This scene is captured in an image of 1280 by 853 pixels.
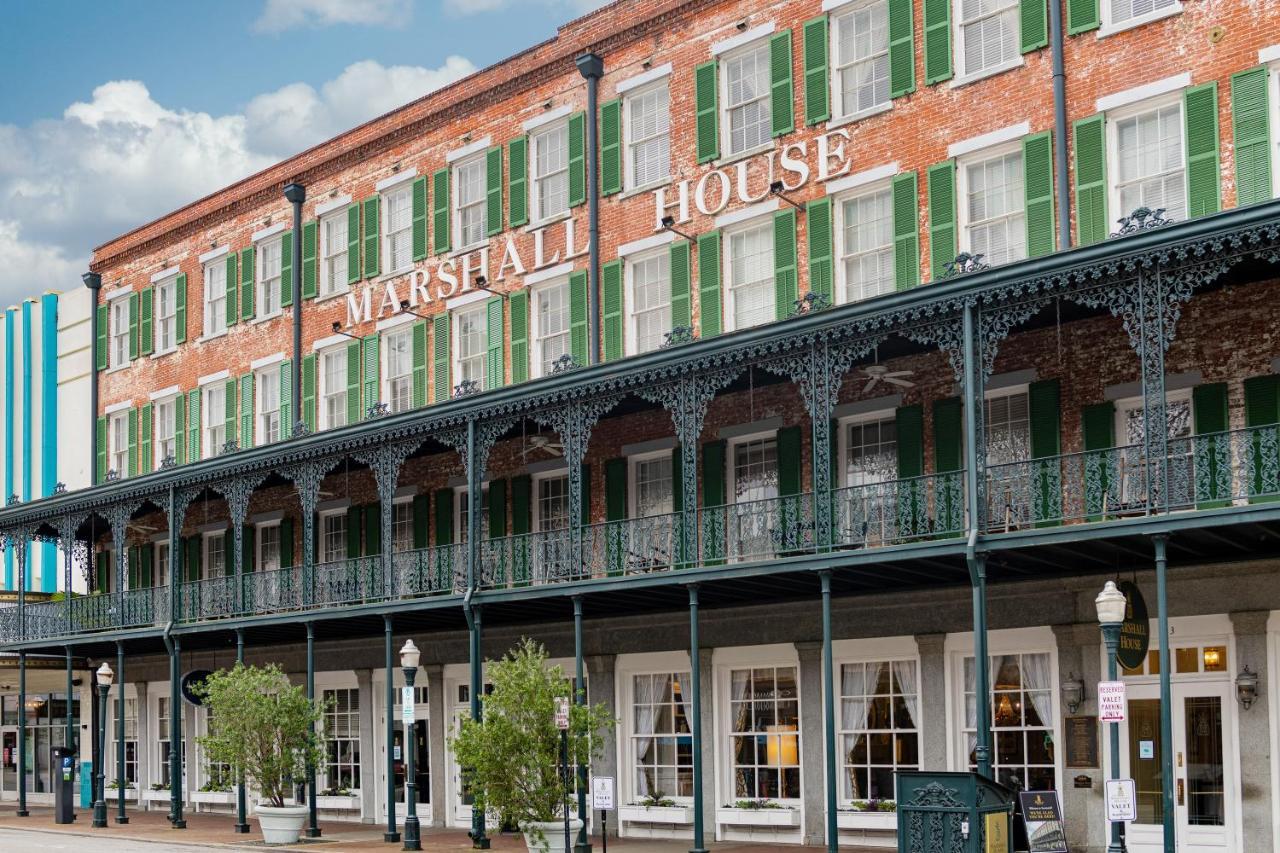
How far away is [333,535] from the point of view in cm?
3284

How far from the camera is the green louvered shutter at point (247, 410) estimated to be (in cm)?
3544

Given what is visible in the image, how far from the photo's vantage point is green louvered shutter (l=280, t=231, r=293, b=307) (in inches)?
1356

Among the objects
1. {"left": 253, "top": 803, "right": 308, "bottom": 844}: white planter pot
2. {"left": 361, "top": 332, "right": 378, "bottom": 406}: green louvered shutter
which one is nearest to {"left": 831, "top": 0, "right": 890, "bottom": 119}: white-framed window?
{"left": 361, "top": 332, "right": 378, "bottom": 406}: green louvered shutter

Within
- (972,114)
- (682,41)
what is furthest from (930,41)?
(682,41)

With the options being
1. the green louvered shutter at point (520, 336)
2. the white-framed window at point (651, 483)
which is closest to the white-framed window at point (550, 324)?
the green louvered shutter at point (520, 336)

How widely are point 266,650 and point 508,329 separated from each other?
9.59 m

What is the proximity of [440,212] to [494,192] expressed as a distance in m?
1.51

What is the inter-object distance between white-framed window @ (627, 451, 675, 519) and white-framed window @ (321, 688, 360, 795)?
884 centimetres

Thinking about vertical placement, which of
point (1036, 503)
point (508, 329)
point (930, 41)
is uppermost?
point (930, 41)

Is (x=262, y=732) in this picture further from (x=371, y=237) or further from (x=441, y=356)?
(x=371, y=237)

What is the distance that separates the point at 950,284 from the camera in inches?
755

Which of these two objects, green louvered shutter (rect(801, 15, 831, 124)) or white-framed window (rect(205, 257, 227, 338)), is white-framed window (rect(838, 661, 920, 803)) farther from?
white-framed window (rect(205, 257, 227, 338))

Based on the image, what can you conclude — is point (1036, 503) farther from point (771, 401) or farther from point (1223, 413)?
point (771, 401)

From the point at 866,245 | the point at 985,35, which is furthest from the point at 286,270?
the point at 985,35
